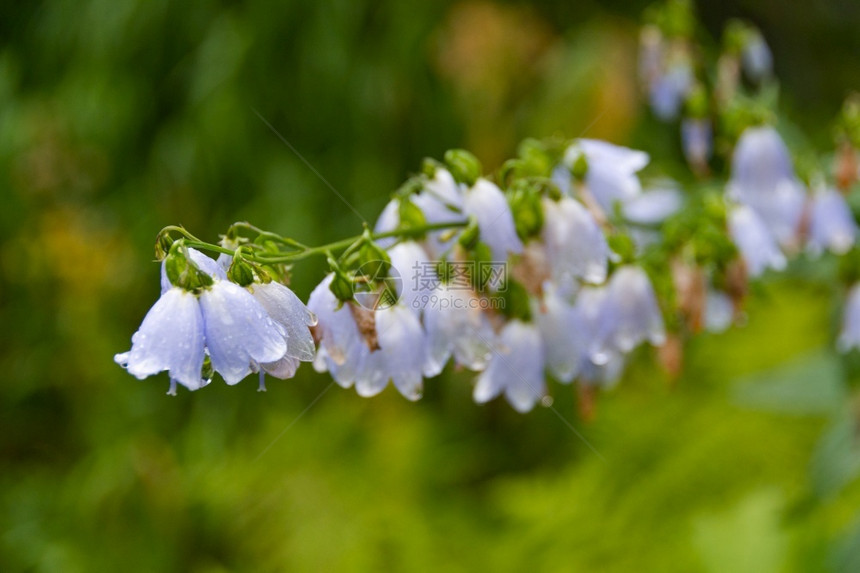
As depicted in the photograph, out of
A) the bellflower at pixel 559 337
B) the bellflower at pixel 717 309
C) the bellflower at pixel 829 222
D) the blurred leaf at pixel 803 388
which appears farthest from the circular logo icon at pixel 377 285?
the blurred leaf at pixel 803 388

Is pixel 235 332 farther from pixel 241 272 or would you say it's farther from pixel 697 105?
pixel 697 105

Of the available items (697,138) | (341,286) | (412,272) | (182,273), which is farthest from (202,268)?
(697,138)

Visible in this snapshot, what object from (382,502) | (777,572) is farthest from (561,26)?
(777,572)

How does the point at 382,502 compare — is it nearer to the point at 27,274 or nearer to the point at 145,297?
the point at 145,297

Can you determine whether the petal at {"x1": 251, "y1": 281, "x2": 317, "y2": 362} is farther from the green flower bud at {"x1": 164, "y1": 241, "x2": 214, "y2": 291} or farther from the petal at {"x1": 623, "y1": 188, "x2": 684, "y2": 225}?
the petal at {"x1": 623, "y1": 188, "x2": 684, "y2": 225}

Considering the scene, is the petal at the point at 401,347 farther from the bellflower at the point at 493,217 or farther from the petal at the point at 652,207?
the petal at the point at 652,207

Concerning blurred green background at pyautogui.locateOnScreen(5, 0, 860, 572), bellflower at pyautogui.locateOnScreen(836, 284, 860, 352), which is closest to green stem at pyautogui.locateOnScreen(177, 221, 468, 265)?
bellflower at pyautogui.locateOnScreen(836, 284, 860, 352)
